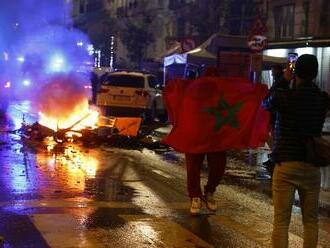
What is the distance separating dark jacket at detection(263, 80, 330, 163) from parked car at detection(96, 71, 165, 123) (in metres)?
18.9

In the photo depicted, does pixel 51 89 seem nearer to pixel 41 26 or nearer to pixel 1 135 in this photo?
pixel 1 135

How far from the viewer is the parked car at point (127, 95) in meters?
24.3

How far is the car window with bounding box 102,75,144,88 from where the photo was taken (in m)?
24.6

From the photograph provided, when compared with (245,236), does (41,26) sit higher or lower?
higher

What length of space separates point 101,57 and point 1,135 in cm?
4275

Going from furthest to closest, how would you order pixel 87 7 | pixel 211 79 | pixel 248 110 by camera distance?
pixel 87 7, pixel 248 110, pixel 211 79

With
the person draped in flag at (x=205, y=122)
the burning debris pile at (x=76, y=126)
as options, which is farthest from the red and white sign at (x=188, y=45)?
the person draped in flag at (x=205, y=122)

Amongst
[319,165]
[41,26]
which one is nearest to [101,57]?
[41,26]

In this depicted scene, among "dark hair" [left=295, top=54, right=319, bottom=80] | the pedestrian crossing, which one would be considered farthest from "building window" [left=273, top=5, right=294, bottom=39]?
"dark hair" [left=295, top=54, right=319, bottom=80]

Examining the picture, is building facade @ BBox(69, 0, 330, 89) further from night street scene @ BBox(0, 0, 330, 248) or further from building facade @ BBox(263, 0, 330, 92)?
night street scene @ BBox(0, 0, 330, 248)

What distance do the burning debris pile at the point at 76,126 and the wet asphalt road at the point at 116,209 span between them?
3.29 m

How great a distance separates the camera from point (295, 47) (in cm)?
2844

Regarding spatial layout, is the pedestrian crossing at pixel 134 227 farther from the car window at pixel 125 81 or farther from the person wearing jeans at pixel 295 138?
the car window at pixel 125 81

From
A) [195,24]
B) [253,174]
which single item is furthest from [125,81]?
[195,24]
